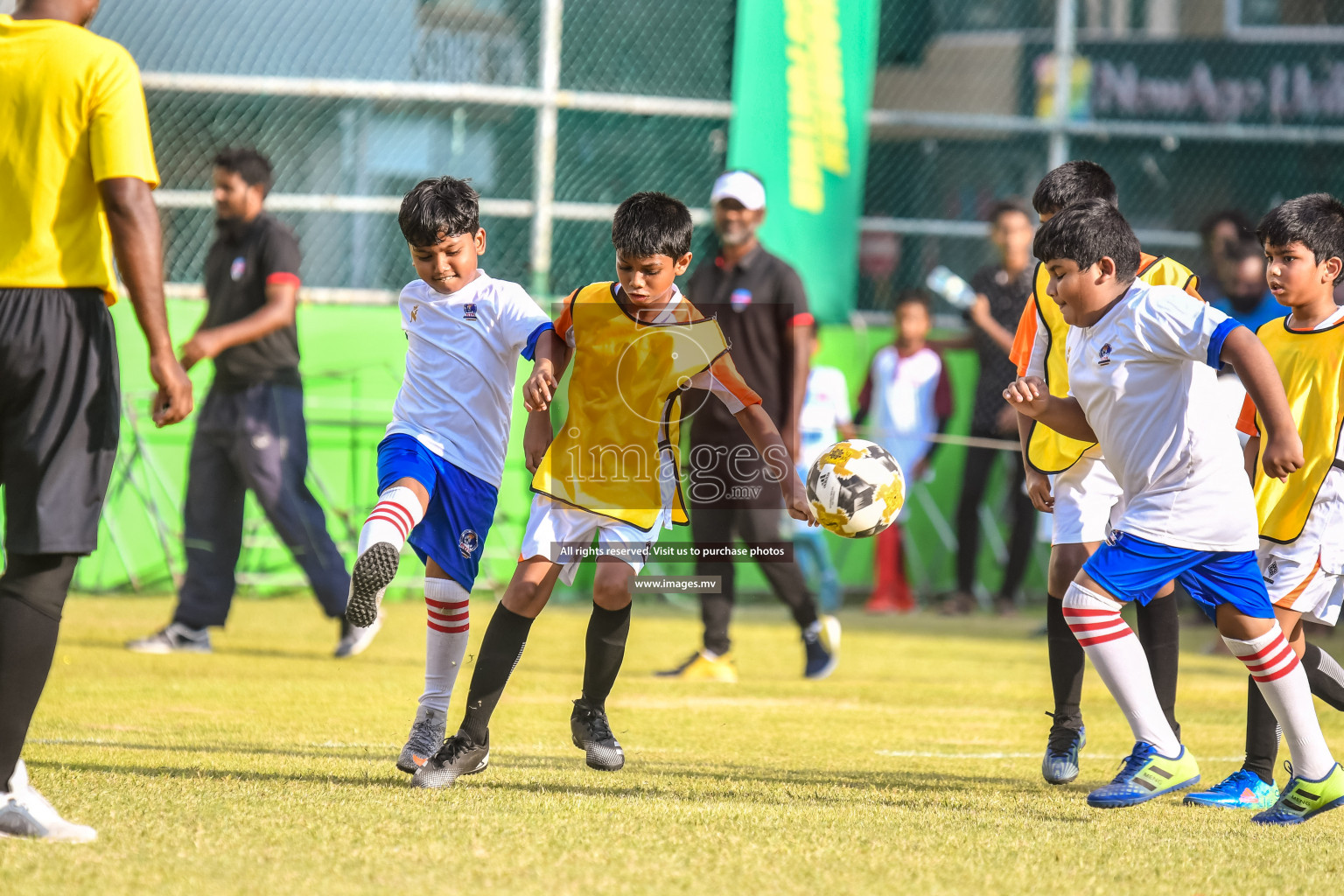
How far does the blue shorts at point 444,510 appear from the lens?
4457 millimetres

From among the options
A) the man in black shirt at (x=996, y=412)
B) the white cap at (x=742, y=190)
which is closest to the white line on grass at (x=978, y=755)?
the white cap at (x=742, y=190)

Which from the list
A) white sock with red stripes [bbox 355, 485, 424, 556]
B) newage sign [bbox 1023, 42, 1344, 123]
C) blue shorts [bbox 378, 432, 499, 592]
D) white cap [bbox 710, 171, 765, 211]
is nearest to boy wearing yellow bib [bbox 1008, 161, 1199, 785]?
blue shorts [bbox 378, 432, 499, 592]

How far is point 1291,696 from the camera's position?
407cm

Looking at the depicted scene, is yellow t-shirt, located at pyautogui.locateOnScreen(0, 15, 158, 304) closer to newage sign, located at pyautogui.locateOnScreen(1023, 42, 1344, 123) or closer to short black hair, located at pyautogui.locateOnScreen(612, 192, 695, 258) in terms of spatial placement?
short black hair, located at pyautogui.locateOnScreen(612, 192, 695, 258)

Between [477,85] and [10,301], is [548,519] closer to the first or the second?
[10,301]

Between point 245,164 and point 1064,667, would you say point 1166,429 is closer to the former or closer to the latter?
point 1064,667

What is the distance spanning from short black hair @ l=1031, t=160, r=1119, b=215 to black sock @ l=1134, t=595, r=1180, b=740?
Result: 52.3 inches

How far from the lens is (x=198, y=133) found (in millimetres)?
10984

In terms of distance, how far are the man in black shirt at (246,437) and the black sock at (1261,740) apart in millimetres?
4517

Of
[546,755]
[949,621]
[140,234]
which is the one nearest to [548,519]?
[546,755]

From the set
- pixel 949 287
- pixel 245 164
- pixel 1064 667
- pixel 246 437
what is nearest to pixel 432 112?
pixel 245 164

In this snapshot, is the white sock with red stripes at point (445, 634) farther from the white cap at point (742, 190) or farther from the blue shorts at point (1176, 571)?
the white cap at point (742, 190)

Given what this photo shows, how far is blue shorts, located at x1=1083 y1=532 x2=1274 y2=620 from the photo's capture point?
402 cm

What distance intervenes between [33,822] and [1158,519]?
2.92 meters
